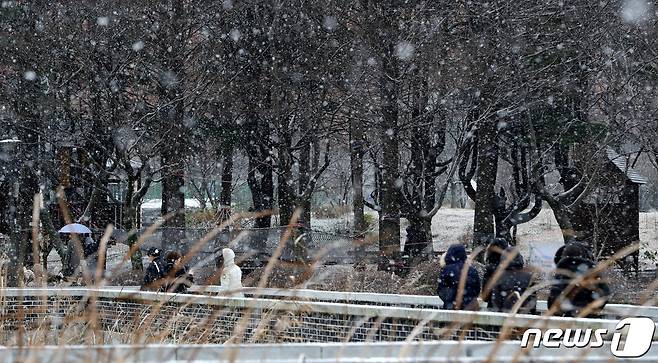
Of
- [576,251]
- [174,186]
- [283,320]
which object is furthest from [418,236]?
[283,320]

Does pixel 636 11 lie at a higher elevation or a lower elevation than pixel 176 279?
higher

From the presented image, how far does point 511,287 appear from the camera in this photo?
8.82 metres

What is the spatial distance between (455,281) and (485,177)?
49.9 ft

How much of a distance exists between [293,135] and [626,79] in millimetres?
9070

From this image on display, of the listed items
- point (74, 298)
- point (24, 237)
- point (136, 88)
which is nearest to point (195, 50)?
point (136, 88)

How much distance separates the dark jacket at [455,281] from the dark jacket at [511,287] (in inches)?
14.4

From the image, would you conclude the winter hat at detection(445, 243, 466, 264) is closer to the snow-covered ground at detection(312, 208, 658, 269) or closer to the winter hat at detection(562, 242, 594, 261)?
the winter hat at detection(562, 242, 594, 261)

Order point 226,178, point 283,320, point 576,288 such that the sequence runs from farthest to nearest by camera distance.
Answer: point 226,178, point 576,288, point 283,320

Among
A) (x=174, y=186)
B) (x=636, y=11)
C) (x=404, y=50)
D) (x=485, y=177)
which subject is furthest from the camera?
(x=174, y=186)

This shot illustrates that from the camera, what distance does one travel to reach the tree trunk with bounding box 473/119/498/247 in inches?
946

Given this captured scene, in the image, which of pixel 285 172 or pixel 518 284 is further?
pixel 285 172

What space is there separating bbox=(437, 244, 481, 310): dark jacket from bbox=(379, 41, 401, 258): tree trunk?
38.5ft

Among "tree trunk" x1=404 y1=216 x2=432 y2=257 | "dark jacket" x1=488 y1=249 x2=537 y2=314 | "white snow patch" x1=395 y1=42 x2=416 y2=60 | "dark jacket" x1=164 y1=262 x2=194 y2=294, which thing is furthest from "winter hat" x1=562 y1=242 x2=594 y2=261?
"white snow patch" x1=395 y1=42 x2=416 y2=60

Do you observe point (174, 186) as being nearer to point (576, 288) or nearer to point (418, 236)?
point (418, 236)
